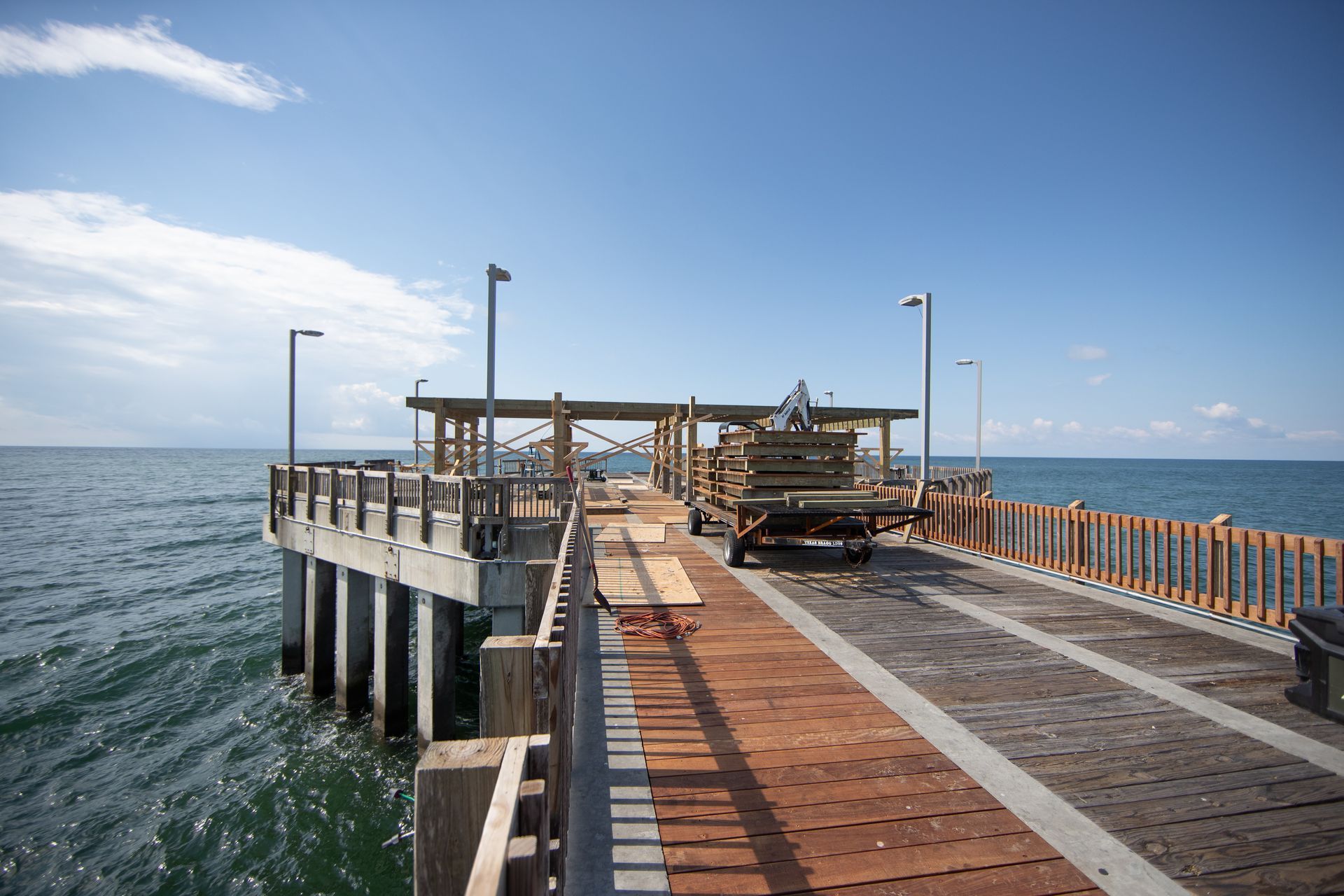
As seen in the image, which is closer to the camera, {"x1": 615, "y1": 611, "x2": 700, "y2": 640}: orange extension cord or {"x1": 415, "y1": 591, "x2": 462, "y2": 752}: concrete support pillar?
{"x1": 615, "y1": 611, "x2": 700, "y2": 640}: orange extension cord

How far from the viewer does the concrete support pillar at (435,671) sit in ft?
35.1

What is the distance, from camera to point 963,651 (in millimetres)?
6402

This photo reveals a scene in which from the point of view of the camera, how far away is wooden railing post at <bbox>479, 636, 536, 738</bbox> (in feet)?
8.23

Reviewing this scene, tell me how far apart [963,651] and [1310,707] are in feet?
8.60

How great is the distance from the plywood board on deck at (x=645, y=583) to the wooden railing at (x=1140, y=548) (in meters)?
5.73

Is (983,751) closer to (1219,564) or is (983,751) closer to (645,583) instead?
(645,583)

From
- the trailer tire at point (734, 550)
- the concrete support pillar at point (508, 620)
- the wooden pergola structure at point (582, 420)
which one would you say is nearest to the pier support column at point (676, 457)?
the wooden pergola structure at point (582, 420)

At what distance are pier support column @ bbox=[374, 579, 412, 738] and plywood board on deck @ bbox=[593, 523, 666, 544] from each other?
4.35 m

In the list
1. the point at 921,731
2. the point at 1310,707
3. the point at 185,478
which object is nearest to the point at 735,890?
the point at 921,731

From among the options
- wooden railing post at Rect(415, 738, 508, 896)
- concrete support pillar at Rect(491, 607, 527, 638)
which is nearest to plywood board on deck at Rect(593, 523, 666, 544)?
concrete support pillar at Rect(491, 607, 527, 638)

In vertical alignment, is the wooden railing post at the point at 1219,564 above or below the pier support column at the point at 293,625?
above

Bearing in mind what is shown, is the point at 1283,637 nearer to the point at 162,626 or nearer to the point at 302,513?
the point at 302,513

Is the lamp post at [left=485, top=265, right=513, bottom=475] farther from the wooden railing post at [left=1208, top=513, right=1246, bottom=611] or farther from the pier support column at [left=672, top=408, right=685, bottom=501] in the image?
the wooden railing post at [left=1208, top=513, right=1246, bottom=611]

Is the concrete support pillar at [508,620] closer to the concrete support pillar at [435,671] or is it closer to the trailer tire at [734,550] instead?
the concrete support pillar at [435,671]
